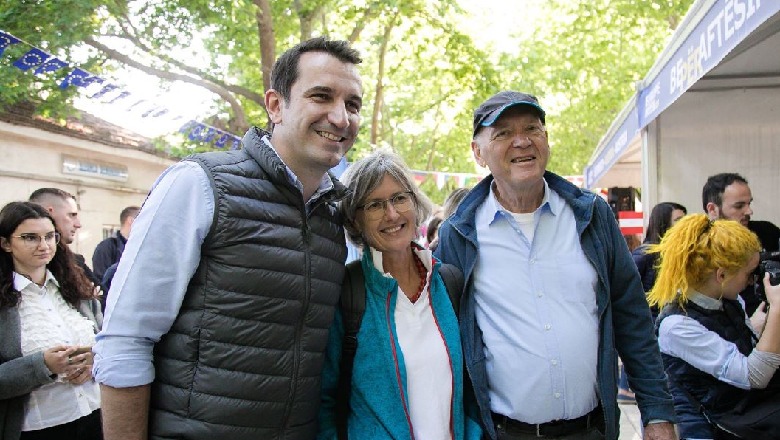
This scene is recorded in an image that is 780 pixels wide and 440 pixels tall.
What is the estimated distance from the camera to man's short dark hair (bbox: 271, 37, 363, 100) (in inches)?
93.3

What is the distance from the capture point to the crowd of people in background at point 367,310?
2.07 m

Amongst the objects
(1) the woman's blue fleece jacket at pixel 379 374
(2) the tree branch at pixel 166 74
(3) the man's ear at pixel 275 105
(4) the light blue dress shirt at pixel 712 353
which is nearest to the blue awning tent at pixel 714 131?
(4) the light blue dress shirt at pixel 712 353

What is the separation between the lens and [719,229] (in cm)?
335

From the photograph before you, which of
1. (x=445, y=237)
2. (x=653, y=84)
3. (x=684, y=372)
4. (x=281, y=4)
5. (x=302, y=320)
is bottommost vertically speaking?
(x=684, y=372)

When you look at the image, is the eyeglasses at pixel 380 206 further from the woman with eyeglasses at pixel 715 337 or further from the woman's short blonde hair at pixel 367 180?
the woman with eyeglasses at pixel 715 337

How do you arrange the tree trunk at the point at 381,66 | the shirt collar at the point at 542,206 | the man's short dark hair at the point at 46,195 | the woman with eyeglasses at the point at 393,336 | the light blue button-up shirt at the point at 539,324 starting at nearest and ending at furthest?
the woman with eyeglasses at the point at 393,336
the light blue button-up shirt at the point at 539,324
the shirt collar at the point at 542,206
the man's short dark hair at the point at 46,195
the tree trunk at the point at 381,66

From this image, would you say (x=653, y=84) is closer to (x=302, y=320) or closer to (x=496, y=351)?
(x=496, y=351)

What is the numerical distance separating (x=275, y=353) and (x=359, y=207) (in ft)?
2.45

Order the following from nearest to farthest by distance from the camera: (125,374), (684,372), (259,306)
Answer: (125,374)
(259,306)
(684,372)

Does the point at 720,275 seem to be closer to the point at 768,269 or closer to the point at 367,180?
the point at 768,269

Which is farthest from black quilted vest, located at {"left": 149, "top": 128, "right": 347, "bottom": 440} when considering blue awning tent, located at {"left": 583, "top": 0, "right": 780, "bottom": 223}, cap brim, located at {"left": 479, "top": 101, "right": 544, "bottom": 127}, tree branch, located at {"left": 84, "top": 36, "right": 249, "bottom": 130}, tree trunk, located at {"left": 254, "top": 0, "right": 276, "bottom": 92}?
tree branch, located at {"left": 84, "top": 36, "right": 249, "bottom": 130}

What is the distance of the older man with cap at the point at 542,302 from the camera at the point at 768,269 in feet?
2.39

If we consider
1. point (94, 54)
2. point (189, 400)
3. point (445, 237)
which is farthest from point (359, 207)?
point (94, 54)

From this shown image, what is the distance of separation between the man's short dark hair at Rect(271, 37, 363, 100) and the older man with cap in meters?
0.74
